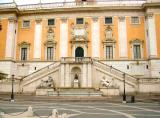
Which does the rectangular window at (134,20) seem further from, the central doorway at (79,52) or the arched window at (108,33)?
the central doorway at (79,52)

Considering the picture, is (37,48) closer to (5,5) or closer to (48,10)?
(48,10)

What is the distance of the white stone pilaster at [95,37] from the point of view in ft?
126

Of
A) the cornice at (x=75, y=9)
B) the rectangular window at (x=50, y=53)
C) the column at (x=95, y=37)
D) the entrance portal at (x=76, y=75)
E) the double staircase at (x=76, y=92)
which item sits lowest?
the double staircase at (x=76, y=92)

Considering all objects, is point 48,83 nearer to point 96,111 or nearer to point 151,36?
point 151,36

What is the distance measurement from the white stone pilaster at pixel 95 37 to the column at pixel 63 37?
14.2 ft

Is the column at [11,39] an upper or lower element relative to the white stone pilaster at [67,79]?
upper

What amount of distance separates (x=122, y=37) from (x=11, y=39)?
1766 centimetres

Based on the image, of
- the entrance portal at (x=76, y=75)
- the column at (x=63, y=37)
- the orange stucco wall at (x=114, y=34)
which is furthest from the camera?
the column at (x=63, y=37)

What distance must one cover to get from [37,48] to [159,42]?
749 inches

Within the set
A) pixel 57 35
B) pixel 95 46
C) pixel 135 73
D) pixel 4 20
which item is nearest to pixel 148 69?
pixel 135 73

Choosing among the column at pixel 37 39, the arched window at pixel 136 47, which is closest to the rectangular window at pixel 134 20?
the arched window at pixel 136 47

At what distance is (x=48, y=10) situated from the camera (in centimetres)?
4028

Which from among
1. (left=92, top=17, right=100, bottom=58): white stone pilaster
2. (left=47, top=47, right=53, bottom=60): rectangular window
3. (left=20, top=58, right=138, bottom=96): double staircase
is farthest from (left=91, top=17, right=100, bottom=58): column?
(left=47, top=47, right=53, bottom=60): rectangular window

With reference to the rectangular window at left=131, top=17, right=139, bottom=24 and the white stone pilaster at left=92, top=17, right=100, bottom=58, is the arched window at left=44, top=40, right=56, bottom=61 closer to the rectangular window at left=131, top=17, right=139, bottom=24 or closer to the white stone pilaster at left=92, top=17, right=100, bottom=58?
the white stone pilaster at left=92, top=17, right=100, bottom=58
